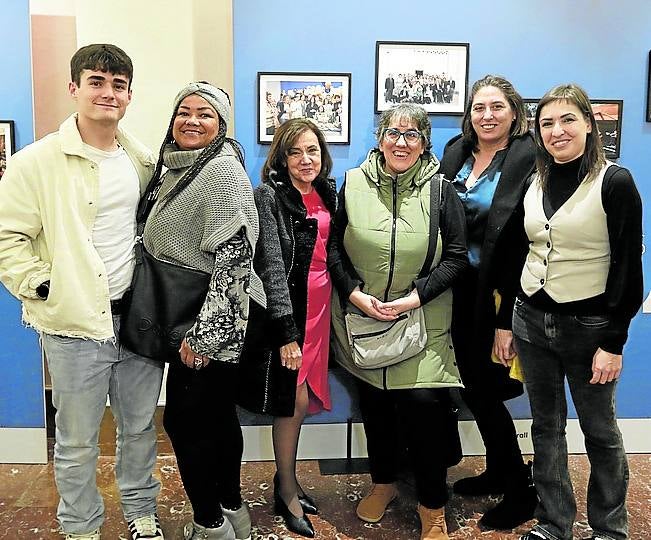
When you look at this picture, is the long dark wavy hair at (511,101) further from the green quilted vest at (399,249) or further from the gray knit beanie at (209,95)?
the gray knit beanie at (209,95)

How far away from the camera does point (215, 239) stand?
185cm

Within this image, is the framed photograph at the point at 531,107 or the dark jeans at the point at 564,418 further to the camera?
the framed photograph at the point at 531,107

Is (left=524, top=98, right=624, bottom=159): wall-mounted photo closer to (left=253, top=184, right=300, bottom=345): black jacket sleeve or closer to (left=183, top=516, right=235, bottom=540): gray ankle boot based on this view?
(left=253, top=184, right=300, bottom=345): black jacket sleeve

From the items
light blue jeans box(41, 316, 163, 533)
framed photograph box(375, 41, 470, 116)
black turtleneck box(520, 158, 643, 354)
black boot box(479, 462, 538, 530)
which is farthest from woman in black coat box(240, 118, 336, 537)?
black turtleneck box(520, 158, 643, 354)

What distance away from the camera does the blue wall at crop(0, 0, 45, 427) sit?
263 cm

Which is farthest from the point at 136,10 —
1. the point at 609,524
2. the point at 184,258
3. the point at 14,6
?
the point at 609,524

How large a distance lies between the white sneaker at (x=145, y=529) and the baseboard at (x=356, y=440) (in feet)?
2.31

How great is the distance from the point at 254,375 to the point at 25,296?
77 centimetres

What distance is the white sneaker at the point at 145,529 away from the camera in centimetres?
221

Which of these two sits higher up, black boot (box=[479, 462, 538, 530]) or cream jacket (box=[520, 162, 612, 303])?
cream jacket (box=[520, 162, 612, 303])

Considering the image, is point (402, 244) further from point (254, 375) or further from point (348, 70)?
point (348, 70)

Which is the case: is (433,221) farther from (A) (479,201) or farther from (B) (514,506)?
(B) (514,506)

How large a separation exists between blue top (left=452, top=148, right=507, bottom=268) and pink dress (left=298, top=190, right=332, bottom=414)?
0.51m

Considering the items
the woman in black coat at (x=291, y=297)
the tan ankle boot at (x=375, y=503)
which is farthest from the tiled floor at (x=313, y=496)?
the woman in black coat at (x=291, y=297)
